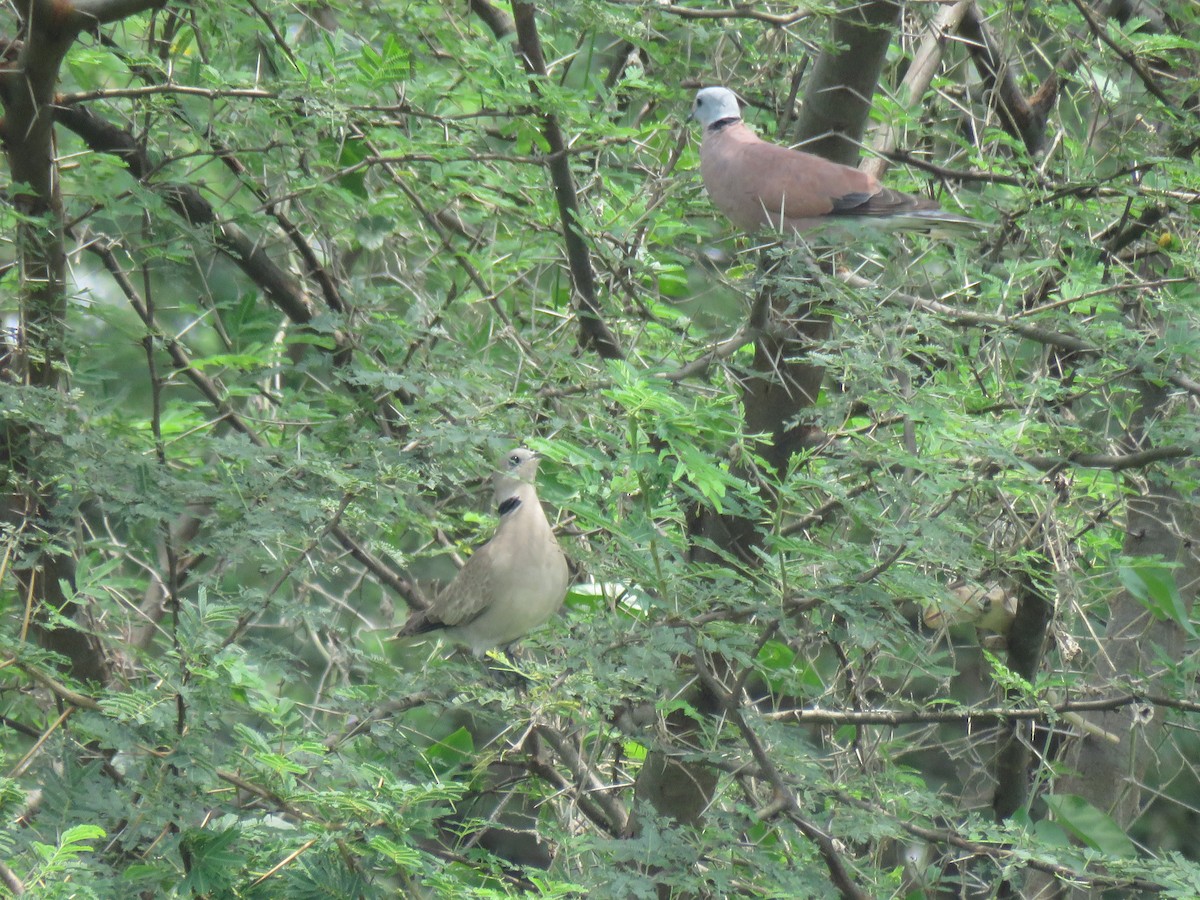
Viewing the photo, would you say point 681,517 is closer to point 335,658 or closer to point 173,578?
point 173,578

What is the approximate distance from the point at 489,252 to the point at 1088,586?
2.29 metres

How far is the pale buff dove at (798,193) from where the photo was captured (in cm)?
377

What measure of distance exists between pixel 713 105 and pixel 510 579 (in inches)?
65.7

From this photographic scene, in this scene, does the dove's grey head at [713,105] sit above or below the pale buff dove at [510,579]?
above

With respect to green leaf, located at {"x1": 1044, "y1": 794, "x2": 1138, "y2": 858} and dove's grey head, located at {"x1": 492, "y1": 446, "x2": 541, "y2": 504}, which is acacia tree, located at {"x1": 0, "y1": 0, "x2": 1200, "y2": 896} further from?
dove's grey head, located at {"x1": 492, "y1": 446, "x2": 541, "y2": 504}

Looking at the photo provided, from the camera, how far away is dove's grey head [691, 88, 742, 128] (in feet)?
13.7

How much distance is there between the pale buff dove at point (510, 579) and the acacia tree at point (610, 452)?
0.71 feet

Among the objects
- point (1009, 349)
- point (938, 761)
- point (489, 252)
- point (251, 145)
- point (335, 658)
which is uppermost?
point (251, 145)

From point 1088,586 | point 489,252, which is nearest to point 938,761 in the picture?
point 1088,586

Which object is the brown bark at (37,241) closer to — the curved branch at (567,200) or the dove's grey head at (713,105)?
the curved branch at (567,200)

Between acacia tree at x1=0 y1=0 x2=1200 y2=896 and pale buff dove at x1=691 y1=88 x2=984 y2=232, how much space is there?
0.38ft

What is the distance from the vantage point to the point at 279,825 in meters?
2.73

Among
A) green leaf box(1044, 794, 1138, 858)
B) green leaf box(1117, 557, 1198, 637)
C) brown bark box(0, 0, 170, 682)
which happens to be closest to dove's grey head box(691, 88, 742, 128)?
brown bark box(0, 0, 170, 682)

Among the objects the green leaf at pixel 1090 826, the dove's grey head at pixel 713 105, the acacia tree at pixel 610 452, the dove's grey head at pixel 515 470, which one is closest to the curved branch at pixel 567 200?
the acacia tree at pixel 610 452
